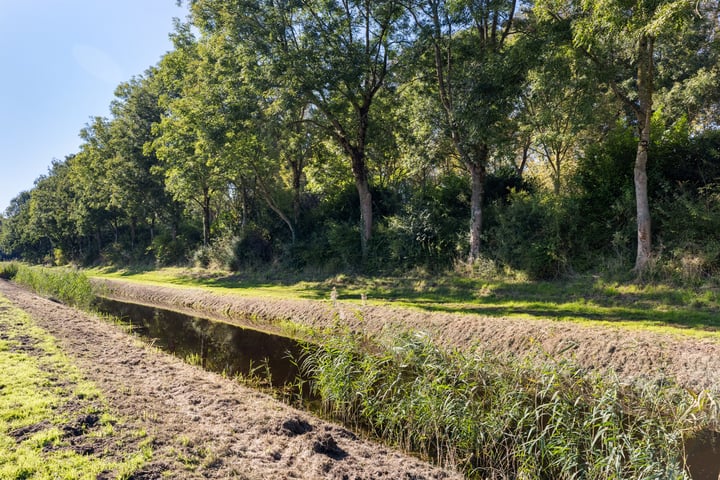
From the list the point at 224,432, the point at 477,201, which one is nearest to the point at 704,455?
the point at 224,432

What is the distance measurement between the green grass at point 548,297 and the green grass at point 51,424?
8.83m

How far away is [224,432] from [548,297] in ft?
35.6

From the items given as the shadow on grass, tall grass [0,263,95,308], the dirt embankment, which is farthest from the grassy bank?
tall grass [0,263,95,308]

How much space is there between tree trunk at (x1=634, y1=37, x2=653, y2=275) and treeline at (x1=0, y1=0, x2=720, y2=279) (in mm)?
47

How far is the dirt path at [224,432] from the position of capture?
15.0 ft

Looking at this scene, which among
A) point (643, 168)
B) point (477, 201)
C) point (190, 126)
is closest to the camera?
point (643, 168)

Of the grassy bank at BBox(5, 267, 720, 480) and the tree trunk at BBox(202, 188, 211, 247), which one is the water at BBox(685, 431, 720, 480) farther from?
the tree trunk at BBox(202, 188, 211, 247)

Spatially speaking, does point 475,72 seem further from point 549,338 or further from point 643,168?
point 549,338

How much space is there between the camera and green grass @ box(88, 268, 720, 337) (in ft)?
30.8

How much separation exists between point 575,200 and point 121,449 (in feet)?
51.9

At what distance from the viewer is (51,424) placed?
507 cm

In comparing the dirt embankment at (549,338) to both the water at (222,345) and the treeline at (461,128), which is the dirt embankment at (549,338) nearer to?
the water at (222,345)

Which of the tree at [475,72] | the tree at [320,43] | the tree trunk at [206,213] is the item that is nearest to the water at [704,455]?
the tree at [475,72]

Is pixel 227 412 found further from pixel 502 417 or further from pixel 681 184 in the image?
pixel 681 184
